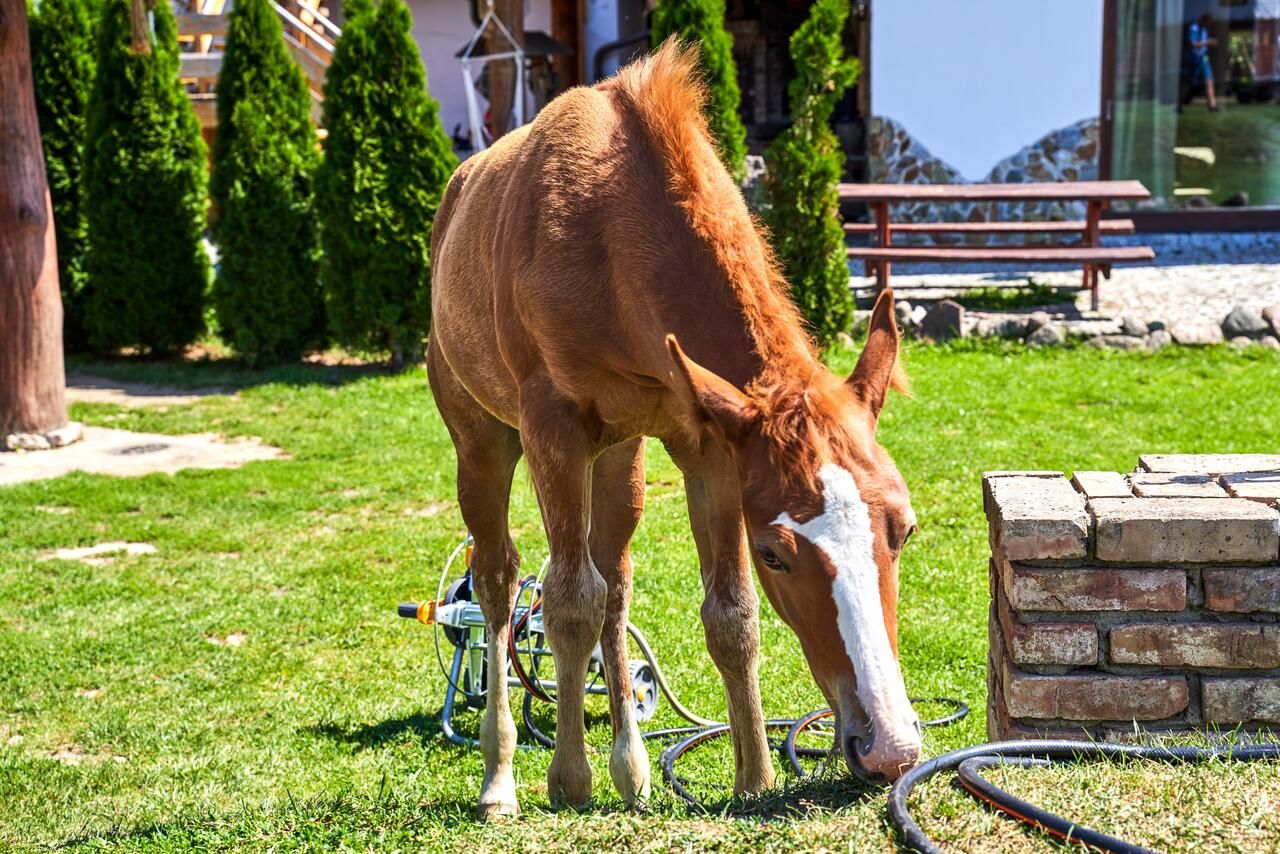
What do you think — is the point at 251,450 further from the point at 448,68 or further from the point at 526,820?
the point at 448,68

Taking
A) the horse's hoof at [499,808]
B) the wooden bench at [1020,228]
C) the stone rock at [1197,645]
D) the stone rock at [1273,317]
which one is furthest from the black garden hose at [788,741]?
the wooden bench at [1020,228]

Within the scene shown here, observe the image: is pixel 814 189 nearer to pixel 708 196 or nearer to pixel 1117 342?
pixel 1117 342

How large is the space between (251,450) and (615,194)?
6593 millimetres

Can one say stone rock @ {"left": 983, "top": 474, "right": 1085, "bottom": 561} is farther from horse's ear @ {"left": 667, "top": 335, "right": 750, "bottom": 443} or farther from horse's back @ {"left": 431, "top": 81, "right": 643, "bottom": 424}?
horse's back @ {"left": 431, "top": 81, "right": 643, "bottom": 424}

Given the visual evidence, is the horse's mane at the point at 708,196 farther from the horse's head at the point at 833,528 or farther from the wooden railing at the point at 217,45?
the wooden railing at the point at 217,45

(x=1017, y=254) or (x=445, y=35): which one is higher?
(x=445, y=35)

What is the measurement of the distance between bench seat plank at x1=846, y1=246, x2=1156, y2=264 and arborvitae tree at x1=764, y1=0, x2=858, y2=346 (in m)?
0.80

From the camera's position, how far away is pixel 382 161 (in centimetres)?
1117

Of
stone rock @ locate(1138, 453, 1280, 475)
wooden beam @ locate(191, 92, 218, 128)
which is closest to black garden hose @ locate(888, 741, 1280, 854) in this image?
stone rock @ locate(1138, 453, 1280, 475)

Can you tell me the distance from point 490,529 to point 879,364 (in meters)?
2.10


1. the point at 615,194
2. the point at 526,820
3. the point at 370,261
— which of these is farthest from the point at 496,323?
the point at 370,261

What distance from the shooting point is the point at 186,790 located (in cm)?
432

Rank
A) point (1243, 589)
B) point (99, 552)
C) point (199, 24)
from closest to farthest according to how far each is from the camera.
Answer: point (1243, 589)
point (99, 552)
point (199, 24)

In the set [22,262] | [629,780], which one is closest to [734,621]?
[629,780]
